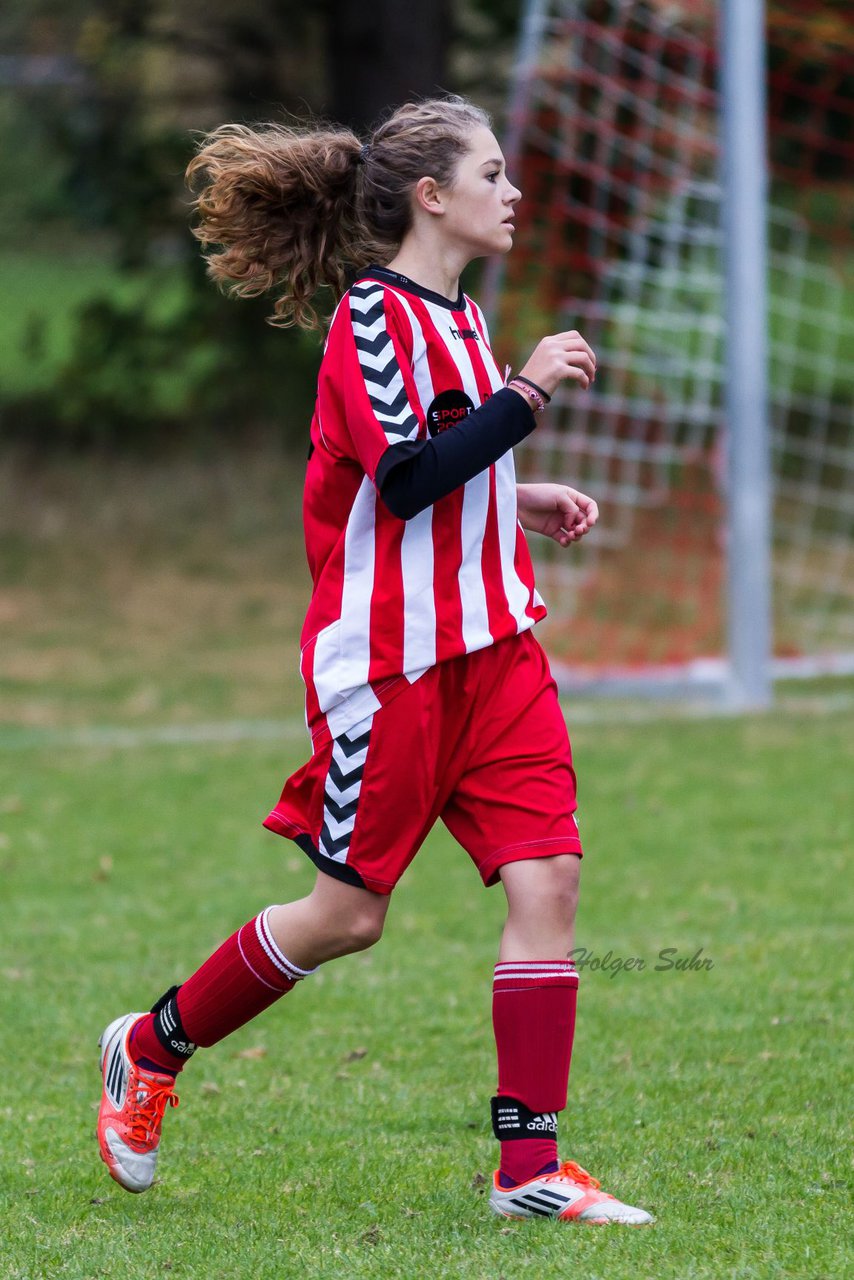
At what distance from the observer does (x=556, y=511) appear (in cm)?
350

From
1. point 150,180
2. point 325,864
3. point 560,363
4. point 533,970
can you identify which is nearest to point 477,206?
point 560,363

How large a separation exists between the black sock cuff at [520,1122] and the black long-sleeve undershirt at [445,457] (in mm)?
1033

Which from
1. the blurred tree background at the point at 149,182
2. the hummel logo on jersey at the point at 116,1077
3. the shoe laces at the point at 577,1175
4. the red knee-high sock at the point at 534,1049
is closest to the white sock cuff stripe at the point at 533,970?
the red knee-high sock at the point at 534,1049

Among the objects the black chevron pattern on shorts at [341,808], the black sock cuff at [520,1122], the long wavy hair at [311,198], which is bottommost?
the black sock cuff at [520,1122]

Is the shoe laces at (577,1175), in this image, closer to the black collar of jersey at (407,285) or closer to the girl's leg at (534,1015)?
the girl's leg at (534,1015)

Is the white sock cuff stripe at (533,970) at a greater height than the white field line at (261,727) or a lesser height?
greater

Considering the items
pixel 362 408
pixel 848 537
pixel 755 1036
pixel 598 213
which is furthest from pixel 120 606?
pixel 362 408

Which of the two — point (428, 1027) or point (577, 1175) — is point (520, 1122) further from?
point (428, 1027)

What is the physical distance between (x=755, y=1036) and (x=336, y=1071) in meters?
0.97

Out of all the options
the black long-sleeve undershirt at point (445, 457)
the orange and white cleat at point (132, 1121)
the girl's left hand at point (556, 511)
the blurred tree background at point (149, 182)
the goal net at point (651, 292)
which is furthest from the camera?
the blurred tree background at point (149, 182)

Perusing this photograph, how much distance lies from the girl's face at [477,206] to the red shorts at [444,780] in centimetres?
73

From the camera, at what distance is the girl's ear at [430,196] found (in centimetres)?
329

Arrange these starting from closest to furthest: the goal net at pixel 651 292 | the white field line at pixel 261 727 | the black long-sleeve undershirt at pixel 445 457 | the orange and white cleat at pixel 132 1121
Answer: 1. the black long-sleeve undershirt at pixel 445 457
2. the orange and white cleat at pixel 132 1121
3. the white field line at pixel 261 727
4. the goal net at pixel 651 292

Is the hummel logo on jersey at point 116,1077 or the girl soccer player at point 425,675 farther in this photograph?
the hummel logo on jersey at point 116,1077
